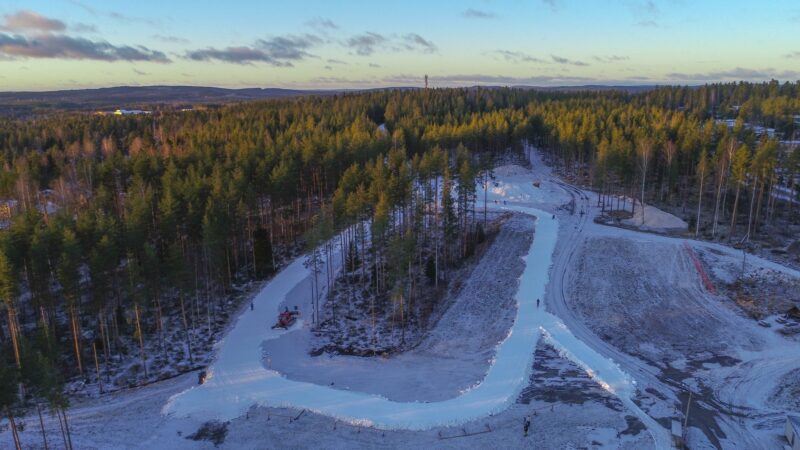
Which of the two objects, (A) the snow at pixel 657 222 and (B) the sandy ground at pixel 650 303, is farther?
(A) the snow at pixel 657 222

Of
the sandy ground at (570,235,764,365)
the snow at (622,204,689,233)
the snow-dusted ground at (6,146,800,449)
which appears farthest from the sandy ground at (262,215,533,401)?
the snow at (622,204,689,233)

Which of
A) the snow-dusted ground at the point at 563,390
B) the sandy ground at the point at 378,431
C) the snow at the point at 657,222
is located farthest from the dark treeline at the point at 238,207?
the snow-dusted ground at the point at 563,390

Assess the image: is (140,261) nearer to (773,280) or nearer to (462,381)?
(462,381)

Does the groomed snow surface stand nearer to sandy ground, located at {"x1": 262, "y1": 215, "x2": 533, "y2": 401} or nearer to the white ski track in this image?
the white ski track

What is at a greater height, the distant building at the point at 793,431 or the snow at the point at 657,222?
the snow at the point at 657,222

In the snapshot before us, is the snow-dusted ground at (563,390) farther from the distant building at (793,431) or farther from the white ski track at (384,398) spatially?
the distant building at (793,431)

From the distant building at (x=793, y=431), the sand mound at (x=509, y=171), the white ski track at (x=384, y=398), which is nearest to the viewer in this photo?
the distant building at (x=793, y=431)
